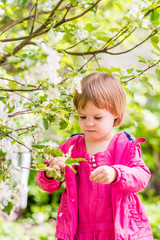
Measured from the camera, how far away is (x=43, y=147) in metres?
1.62

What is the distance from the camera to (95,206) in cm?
180

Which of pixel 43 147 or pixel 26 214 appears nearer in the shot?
pixel 43 147

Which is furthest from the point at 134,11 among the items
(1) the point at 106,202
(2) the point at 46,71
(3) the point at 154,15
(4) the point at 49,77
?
(1) the point at 106,202

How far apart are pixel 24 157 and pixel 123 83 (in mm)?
1726

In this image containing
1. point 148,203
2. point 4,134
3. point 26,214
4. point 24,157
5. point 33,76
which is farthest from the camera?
point 148,203

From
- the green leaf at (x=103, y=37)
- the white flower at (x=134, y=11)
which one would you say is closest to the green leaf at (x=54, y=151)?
the green leaf at (x=103, y=37)

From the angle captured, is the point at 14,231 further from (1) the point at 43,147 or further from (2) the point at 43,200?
(1) the point at 43,147

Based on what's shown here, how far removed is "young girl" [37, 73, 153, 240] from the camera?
68.7 inches

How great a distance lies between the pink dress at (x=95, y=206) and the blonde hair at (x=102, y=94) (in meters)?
0.24

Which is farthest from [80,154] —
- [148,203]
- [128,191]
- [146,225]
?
[148,203]

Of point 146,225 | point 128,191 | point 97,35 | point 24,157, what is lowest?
point 146,225

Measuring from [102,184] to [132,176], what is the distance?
0.70 feet

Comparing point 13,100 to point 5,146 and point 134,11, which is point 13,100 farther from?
point 134,11

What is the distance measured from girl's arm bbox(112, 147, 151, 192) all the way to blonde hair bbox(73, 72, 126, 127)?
11.2 inches
